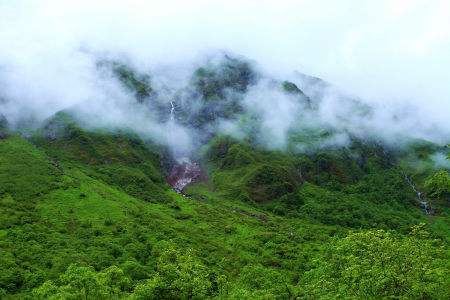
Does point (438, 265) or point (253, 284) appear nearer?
point (438, 265)

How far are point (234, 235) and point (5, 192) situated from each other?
8547 cm

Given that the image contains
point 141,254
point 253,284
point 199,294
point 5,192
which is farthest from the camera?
point 5,192

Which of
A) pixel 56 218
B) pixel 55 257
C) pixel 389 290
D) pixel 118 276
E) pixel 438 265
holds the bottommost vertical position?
pixel 389 290

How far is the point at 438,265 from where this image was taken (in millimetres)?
62594

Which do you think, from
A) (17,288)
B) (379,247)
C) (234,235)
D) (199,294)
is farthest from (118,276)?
(234,235)

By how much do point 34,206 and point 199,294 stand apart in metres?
125

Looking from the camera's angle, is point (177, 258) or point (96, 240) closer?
point (177, 258)

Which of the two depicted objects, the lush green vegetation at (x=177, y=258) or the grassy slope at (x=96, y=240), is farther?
the grassy slope at (x=96, y=240)

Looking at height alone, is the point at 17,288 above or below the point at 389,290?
above

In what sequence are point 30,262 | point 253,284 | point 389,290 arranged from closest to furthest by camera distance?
point 389,290 < point 253,284 < point 30,262

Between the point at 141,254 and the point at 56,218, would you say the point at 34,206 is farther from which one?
the point at 141,254

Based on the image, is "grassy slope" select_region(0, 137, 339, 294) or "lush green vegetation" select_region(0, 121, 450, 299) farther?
"grassy slope" select_region(0, 137, 339, 294)

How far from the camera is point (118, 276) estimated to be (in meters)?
109

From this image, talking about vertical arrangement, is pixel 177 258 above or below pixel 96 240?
below
